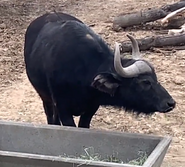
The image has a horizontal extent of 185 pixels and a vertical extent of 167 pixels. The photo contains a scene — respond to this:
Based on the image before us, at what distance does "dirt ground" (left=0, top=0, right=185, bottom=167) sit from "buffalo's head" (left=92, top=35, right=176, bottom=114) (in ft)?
2.73

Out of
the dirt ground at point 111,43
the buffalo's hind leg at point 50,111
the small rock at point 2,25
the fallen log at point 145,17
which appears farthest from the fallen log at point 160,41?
the buffalo's hind leg at point 50,111

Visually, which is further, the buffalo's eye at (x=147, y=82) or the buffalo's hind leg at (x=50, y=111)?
the buffalo's hind leg at (x=50, y=111)

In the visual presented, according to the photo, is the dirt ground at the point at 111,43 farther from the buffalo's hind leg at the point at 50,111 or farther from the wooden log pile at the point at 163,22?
the buffalo's hind leg at the point at 50,111

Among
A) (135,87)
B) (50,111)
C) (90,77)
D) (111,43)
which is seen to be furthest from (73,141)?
(111,43)

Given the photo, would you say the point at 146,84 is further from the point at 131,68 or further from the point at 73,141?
the point at 73,141

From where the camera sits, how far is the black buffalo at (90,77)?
5633mm

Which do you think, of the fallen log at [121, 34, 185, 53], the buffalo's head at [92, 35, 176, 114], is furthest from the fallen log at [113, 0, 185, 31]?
the buffalo's head at [92, 35, 176, 114]

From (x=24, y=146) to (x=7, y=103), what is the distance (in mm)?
2998

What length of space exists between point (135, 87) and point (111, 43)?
520 cm

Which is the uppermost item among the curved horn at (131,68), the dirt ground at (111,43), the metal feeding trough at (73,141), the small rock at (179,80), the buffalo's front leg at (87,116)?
the curved horn at (131,68)

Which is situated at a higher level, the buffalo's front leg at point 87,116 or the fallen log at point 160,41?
the buffalo's front leg at point 87,116

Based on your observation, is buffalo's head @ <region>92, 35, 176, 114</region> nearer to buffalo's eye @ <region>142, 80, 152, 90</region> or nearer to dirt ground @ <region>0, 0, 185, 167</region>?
buffalo's eye @ <region>142, 80, 152, 90</region>

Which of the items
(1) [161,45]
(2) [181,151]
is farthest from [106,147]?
(1) [161,45]

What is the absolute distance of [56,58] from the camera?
579 centimetres
